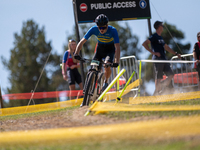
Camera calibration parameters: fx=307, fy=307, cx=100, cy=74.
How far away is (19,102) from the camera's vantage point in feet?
133

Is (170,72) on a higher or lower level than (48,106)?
higher

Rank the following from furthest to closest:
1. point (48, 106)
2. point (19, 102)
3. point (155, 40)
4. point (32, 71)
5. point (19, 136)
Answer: point (32, 71) → point (19, 102) → point (48, 106) → point (155, 40) → point (19, 136)

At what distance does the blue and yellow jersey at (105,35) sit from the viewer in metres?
6.06

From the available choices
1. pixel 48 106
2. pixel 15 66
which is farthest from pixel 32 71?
pixel 48 106

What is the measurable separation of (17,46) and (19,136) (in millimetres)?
46446

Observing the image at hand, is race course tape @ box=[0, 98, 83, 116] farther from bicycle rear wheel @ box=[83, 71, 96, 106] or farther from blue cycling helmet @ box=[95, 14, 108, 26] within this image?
blue cycling helmet @ box=[95, 14, 108, 26]

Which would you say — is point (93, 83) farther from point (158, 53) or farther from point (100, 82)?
point (158, 53)

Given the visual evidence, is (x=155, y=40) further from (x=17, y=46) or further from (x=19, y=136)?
(x=17, y=46)

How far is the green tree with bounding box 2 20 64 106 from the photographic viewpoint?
4372cm

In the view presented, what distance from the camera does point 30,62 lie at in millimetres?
45562

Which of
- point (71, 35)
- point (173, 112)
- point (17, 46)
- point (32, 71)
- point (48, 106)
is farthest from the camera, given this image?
point (71, 35)

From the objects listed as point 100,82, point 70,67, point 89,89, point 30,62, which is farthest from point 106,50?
point 30,62

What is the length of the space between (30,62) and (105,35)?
134 feet

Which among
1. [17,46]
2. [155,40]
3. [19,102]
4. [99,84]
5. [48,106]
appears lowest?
[19,102]
